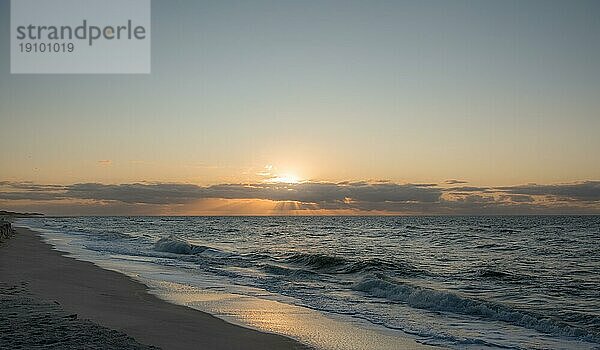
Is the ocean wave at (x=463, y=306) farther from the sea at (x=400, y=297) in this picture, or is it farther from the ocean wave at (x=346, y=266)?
the ocean wave at (x=346, y=266)

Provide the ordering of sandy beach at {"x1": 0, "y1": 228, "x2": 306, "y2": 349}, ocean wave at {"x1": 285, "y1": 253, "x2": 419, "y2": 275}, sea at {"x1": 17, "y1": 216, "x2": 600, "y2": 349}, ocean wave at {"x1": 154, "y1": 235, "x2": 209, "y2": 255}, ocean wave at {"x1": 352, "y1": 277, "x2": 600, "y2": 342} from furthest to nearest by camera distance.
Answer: ocean wave at {"x1": 154, "y1": 235, "x2": 209, "y2": 255} → ocean wave at {"x1": 285, "y1": 253, "x2": 419, "y2": 275} → ocean wave at {"x1": 352, "y1": 277, "x2": 600, "y2": 342} → sea at {"x1": 17, "y1": 216, "x2": 600, "y2": 349} → sandy beach at {"x1": 0, "y1": 228, "x2": 306, "y2": 349}

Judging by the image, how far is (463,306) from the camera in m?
15.1

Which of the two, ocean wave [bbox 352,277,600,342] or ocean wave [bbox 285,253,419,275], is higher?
ocean wave [bbox 352,277,600,342]

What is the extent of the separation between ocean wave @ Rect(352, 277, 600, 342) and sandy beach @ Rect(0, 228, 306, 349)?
6337mm

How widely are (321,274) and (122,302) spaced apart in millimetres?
11659

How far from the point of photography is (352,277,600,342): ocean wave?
484 inches

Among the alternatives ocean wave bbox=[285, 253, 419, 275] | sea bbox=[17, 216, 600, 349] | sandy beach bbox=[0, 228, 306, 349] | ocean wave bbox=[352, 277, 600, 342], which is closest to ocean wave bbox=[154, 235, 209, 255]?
sea bbox=[17, 216, 600, 349]

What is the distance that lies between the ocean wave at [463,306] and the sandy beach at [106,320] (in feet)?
20.8

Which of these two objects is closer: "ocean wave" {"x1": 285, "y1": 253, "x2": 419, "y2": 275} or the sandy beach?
the sandy beach

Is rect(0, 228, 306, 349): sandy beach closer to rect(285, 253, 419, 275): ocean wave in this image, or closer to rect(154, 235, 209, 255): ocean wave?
rect(285, 253, 419, 275): ocean wave

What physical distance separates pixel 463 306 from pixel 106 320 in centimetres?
964

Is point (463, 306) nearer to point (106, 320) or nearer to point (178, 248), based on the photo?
point (106, 320)

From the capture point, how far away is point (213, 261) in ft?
97.8

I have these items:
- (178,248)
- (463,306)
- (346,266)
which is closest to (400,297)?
(463,306)
